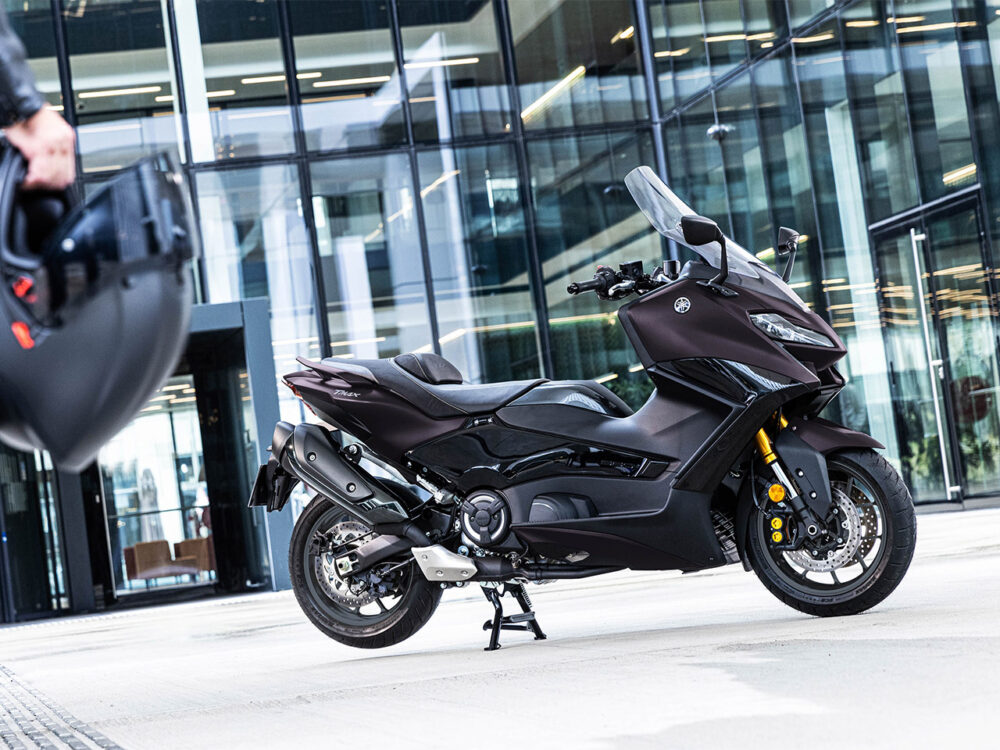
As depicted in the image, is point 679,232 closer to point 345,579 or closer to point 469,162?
point 345,579

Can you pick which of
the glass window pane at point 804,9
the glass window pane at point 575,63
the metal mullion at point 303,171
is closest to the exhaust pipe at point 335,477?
the metal mullion at point 303,171

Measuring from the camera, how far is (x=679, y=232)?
506cm

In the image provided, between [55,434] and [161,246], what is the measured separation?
11.5 inches

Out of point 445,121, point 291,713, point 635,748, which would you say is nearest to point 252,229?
point 445,121

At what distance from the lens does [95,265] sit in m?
1.57

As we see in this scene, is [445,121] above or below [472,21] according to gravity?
below

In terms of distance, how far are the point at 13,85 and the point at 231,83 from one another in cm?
1497

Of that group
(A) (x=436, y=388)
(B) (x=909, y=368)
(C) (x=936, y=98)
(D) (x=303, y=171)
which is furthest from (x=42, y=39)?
(A) (x=436, y=388)

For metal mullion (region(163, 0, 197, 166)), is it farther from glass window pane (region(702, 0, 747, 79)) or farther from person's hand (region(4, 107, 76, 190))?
person's hand (region(4, 107, 76, 190))

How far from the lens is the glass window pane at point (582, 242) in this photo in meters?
16.3

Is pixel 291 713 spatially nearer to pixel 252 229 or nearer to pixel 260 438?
pixel 260 438

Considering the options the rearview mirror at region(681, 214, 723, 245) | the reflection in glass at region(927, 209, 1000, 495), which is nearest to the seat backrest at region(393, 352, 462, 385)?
the rearview mirror at region(681, 214, 723, 245)

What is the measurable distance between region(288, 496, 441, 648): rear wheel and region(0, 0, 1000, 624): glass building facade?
28.5ft

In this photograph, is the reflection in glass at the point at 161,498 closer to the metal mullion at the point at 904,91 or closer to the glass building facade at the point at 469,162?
the glass building facade at the point at 469,162
